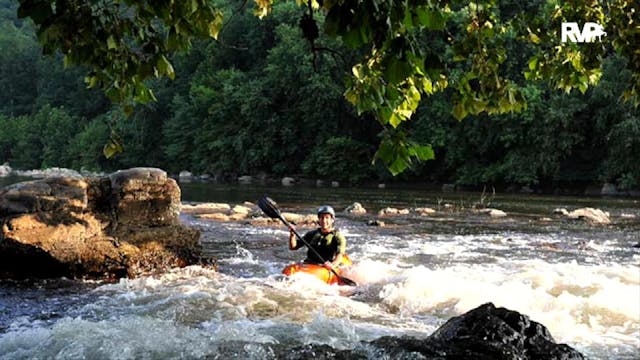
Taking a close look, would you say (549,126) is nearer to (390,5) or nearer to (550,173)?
(550,173)

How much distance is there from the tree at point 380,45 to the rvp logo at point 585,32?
0.05 m

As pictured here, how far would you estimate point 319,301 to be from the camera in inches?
321

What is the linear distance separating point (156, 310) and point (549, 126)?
102 feet

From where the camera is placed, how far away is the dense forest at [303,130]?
3381cm

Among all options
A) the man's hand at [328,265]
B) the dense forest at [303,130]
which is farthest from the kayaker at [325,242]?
the dense forest at [303,130]

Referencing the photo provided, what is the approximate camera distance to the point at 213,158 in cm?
5606

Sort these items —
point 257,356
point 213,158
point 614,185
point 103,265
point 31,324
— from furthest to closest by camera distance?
point 213,158 < point 614,185 < point 103,265 < point 31,324 < point 257,356

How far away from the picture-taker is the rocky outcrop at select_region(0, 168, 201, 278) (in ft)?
29.4

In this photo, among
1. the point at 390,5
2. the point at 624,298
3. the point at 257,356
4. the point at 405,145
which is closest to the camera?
the point at 390,5

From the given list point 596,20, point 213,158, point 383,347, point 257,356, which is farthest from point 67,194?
point 213,158

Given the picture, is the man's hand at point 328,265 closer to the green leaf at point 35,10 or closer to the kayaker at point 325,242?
the kayaker at point 325,242

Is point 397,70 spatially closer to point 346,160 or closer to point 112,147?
point 112,147

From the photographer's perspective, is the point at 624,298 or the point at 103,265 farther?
the point at 103,265

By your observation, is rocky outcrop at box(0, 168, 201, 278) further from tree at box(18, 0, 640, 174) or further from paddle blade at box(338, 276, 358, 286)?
tree at box(18, 0, 640, 174)
